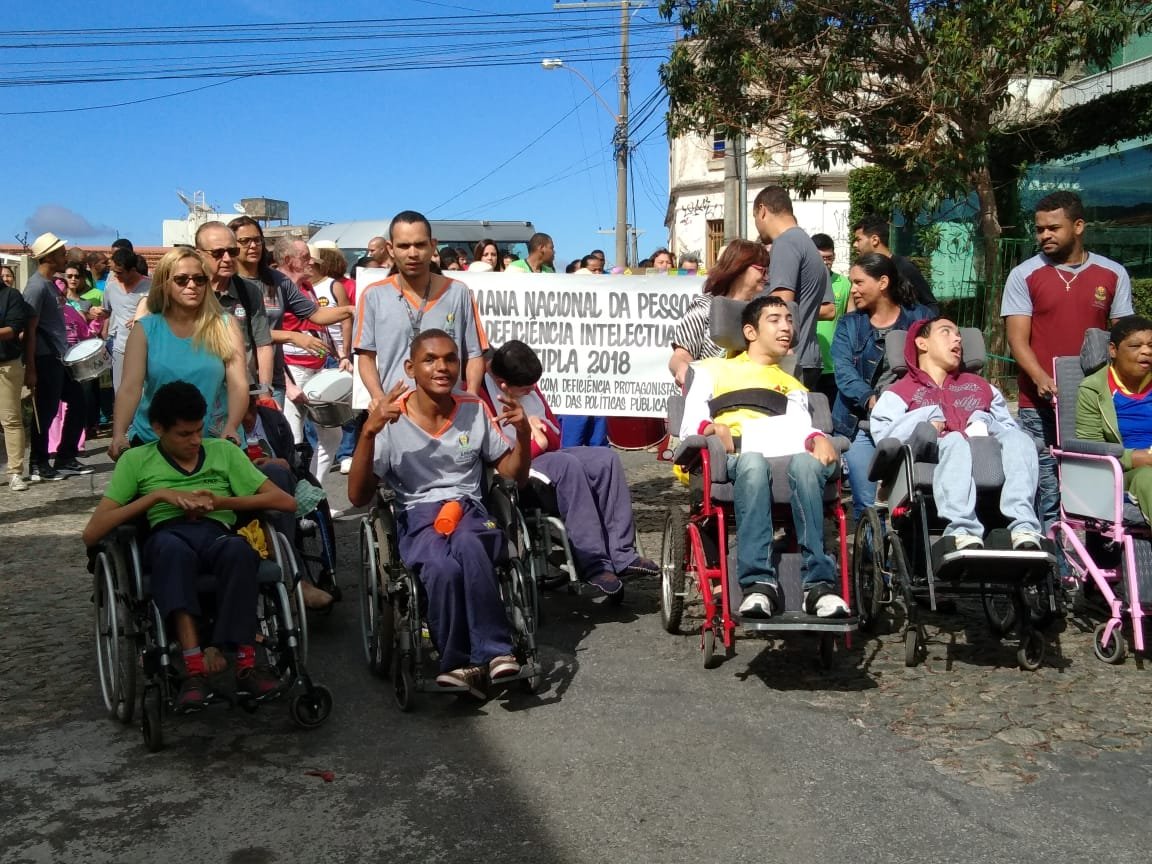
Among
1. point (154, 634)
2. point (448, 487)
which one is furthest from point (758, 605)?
point (154, 634)

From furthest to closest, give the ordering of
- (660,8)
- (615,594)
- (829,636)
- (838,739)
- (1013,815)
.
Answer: (660,8), (615,594), (829,636), (838,739), (1013,815)

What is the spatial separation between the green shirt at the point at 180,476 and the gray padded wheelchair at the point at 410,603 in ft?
1.87

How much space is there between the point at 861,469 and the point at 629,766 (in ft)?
8.49

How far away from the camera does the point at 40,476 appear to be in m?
11.6

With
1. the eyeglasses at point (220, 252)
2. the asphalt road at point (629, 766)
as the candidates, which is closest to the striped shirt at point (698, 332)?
the asphalt road at point (629, 766)

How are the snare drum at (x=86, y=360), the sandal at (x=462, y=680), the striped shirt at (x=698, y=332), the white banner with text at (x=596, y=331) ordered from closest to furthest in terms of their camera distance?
the sandal at (x=462, y=680)
the striped shirt at (x=698, y=332)
the white banner with text at (x=596, y=331)
the snare drum at (x=86, y=360)

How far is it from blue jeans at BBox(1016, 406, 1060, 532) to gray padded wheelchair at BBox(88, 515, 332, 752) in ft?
12.5

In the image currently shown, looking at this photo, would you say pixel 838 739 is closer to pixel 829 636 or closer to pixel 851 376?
pixel 829 636

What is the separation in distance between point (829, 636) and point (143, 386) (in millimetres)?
3191

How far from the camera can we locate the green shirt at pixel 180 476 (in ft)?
16.0

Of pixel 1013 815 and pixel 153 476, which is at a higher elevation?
pixel 153 476

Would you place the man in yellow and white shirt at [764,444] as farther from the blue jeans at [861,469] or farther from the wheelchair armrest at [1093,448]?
the wheelchair armrest at [1093,448]

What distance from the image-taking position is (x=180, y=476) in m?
5.00

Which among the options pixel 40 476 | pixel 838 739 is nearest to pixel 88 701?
pixel 838 739
